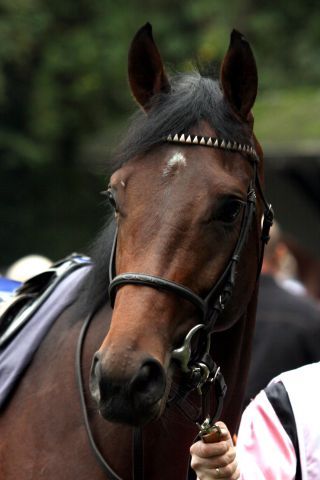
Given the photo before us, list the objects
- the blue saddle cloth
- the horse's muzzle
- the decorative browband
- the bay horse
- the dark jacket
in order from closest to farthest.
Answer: the horse's muzzle
the bay horse
the decorative browband
the blue saddle cloth
the dark jacket

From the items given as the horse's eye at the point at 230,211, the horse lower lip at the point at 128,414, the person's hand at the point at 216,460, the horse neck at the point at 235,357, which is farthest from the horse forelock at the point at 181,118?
the person's hand at the point at 216,460

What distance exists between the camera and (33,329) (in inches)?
148

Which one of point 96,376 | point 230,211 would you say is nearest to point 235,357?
point 230,211

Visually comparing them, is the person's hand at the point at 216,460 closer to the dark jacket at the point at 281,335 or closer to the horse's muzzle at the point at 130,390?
the horse's muzzle at the point at 130,390

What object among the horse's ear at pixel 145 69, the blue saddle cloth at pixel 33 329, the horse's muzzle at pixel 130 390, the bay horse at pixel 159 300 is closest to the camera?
the horse's muzzle at pixel 130 390

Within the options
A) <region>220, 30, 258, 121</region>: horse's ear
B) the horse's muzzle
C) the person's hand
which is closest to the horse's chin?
the horse's muzzle

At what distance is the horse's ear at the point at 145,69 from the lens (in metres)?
3.41

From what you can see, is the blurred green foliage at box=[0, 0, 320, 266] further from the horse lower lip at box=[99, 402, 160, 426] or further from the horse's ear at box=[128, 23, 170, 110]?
the horse lower lip at box=[99, 402, 160, 426]

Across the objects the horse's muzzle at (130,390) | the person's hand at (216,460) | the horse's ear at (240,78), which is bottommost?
the person's hand at (216,460)

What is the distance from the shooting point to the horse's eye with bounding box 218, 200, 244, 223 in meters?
3.21

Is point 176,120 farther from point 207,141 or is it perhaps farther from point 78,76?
point 78,76

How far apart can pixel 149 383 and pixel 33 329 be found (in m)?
0.98

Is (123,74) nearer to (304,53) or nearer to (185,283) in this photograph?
(304,53)

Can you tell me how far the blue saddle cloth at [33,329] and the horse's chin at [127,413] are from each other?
2.62ft
